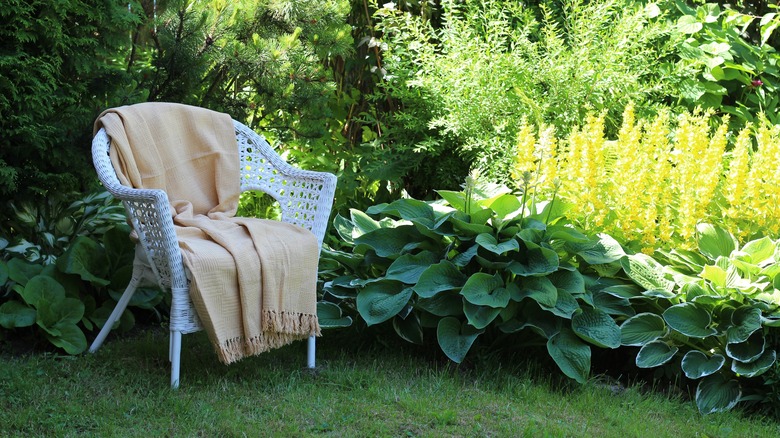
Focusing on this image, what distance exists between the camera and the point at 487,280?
2.98 m

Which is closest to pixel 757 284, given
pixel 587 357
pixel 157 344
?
pixel 587 357

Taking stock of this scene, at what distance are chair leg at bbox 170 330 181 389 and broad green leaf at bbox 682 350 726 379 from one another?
5.93 ft

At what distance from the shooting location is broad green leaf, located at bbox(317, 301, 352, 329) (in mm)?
3098

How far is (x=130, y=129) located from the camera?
288cm

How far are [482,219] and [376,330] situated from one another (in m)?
0.63

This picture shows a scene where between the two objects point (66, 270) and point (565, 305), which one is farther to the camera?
point (66, 270)

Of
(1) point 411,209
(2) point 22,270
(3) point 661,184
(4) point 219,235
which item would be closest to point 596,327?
(3) point 661,184

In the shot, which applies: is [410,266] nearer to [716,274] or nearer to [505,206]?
[505,206]

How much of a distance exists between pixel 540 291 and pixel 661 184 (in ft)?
2.56

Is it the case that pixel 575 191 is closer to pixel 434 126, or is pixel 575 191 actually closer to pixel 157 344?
pixel 434 126

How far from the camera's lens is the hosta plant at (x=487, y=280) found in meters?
2.92

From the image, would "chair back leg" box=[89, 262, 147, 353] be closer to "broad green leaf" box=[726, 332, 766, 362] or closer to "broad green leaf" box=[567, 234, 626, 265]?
"broad green leaf" box=[567, 234, 626, 265]

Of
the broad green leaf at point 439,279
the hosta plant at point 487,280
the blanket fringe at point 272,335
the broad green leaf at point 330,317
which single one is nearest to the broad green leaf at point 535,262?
the hosta plant at point 487,280

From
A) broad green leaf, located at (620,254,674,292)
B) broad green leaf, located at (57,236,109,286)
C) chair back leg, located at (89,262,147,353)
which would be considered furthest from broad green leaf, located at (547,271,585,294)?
broad green leaf, located at (57,236,109,286)
